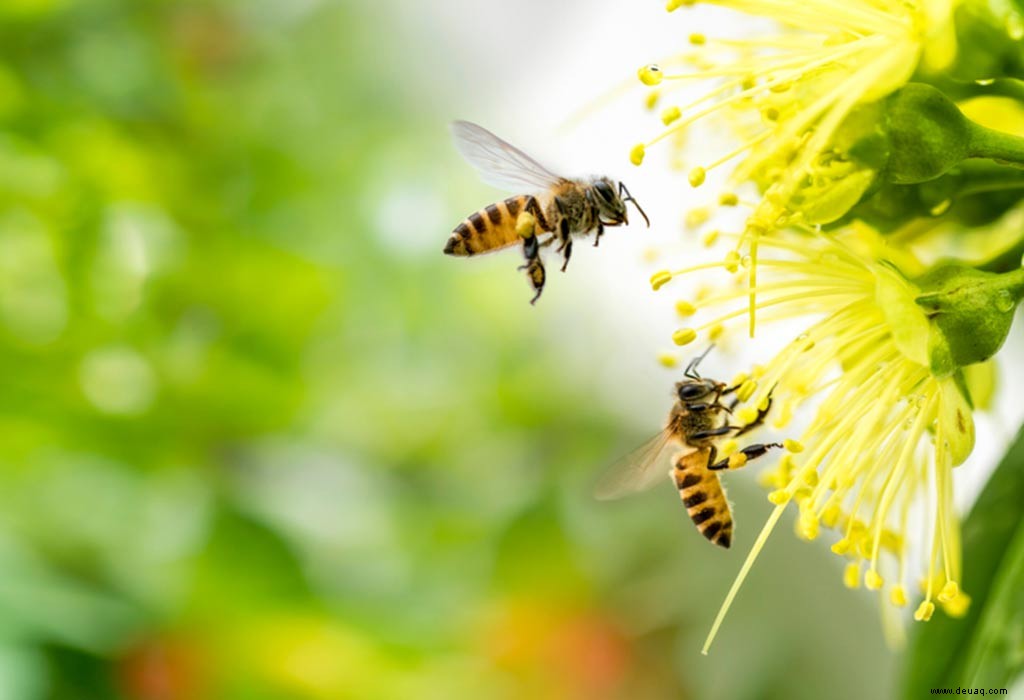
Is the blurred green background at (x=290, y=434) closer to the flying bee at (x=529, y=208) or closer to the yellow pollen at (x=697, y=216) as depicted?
the flying bee at (x=529, y=208)

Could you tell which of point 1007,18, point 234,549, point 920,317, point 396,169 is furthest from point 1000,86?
point 396,169

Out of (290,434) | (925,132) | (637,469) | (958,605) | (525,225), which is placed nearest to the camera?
(925,132)

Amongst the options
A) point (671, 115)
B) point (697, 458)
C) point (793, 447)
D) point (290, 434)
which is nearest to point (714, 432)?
point (697, 458)

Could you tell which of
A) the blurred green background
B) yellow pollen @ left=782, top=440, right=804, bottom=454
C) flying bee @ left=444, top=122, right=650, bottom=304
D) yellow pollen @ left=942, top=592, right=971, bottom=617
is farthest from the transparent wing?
the blurred green background

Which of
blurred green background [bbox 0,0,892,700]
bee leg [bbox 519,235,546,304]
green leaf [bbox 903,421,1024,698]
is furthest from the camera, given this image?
blurred green background [bbox 0,0,892,700]

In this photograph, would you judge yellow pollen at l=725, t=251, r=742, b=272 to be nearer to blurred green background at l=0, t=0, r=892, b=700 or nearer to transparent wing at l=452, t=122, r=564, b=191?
transparent wing at l=452, t=122, r=564, b=191

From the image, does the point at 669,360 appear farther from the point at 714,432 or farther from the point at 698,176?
the point at 698,176

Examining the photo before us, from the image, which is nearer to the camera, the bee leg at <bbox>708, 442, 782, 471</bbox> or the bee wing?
the bee leg at <bbox>708, 442, 782, 471</bbox>
